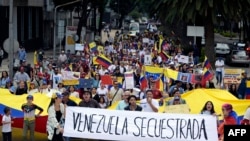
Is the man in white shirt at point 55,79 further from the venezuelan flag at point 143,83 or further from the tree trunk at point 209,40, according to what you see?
the tree trunk at point 209,40

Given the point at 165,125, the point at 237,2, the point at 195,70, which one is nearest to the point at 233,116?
the point at 165,125

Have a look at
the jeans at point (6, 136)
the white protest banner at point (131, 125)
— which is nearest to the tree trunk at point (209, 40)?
the jeans at point (6, 136)

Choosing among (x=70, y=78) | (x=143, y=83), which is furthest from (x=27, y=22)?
(x=143, y=83)

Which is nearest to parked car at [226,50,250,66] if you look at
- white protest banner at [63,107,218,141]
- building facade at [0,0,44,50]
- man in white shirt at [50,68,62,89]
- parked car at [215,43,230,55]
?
parked car at [215,43,230,55]

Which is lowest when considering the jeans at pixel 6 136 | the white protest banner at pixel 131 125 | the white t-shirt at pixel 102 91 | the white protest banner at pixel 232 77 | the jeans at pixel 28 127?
the jeans at pixel 6 136

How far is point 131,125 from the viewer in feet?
42.6

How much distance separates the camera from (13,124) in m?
15.5

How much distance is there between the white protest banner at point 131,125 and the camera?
1272 cm

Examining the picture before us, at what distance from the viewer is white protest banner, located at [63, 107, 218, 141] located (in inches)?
501

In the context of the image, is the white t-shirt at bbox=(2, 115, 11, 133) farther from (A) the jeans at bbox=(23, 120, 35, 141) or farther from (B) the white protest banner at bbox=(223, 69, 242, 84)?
(B) the white protest banner at bbox=(223, 69, 242, 84)

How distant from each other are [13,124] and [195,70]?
32.9 feet

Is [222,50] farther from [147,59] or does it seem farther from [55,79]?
[55,79]

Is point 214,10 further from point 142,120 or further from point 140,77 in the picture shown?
point 142,120

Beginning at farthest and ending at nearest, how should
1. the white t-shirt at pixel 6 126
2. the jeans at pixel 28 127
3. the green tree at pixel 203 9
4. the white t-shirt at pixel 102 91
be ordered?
the green tree at pixel 203 9 < the white t-shirt at pixel 102 91 < the jeans at pixel 28 127 < the white t-shirt at pixel 6 126
